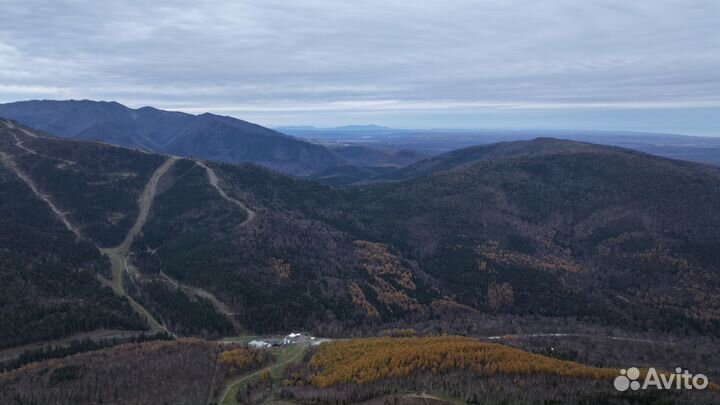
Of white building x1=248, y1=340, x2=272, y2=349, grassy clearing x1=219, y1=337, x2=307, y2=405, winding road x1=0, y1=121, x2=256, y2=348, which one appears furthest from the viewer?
winding road x1=0, y1=121, x2=256, y2=348

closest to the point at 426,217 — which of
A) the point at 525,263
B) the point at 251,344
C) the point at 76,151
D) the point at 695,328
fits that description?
the point at 525,263

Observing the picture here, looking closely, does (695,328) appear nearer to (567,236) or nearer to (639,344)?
(639,344)

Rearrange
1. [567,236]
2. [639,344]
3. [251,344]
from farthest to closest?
[567,236] < [639,344] < [251,344]

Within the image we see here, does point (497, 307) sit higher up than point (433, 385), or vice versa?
point (433, 385)

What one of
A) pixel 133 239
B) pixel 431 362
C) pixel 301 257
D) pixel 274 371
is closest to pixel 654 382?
pixel 431 362

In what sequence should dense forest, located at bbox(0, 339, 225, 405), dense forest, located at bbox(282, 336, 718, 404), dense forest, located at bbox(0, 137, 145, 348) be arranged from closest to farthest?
1. dense forest, located at bbox(282, 336, 718, 404)
2. dense forest, located at bbox(0, 339, 225, 405)
3. dense forest, located at bbox(0, 137, 145, 348)

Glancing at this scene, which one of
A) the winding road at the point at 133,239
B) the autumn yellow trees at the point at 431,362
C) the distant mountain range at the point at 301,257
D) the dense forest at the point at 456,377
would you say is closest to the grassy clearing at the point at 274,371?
the dense forest at the point at 456,377

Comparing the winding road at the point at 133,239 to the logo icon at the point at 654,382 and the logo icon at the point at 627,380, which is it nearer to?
the logo icon at the point at 627,380

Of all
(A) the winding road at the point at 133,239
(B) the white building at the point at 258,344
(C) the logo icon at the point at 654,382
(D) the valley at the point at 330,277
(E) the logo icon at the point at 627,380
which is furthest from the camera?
(A) the winding road at the point at 133,239

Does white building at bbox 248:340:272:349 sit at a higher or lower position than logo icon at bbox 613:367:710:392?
lower

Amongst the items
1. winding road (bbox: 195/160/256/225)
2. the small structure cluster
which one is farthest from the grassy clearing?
winding road (bbox: 195/160/256/225)

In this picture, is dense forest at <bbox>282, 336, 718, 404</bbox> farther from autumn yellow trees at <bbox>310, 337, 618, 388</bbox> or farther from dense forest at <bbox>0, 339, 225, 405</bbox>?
dense forest at <bbox>0, 339, 225, 405</bbox>
